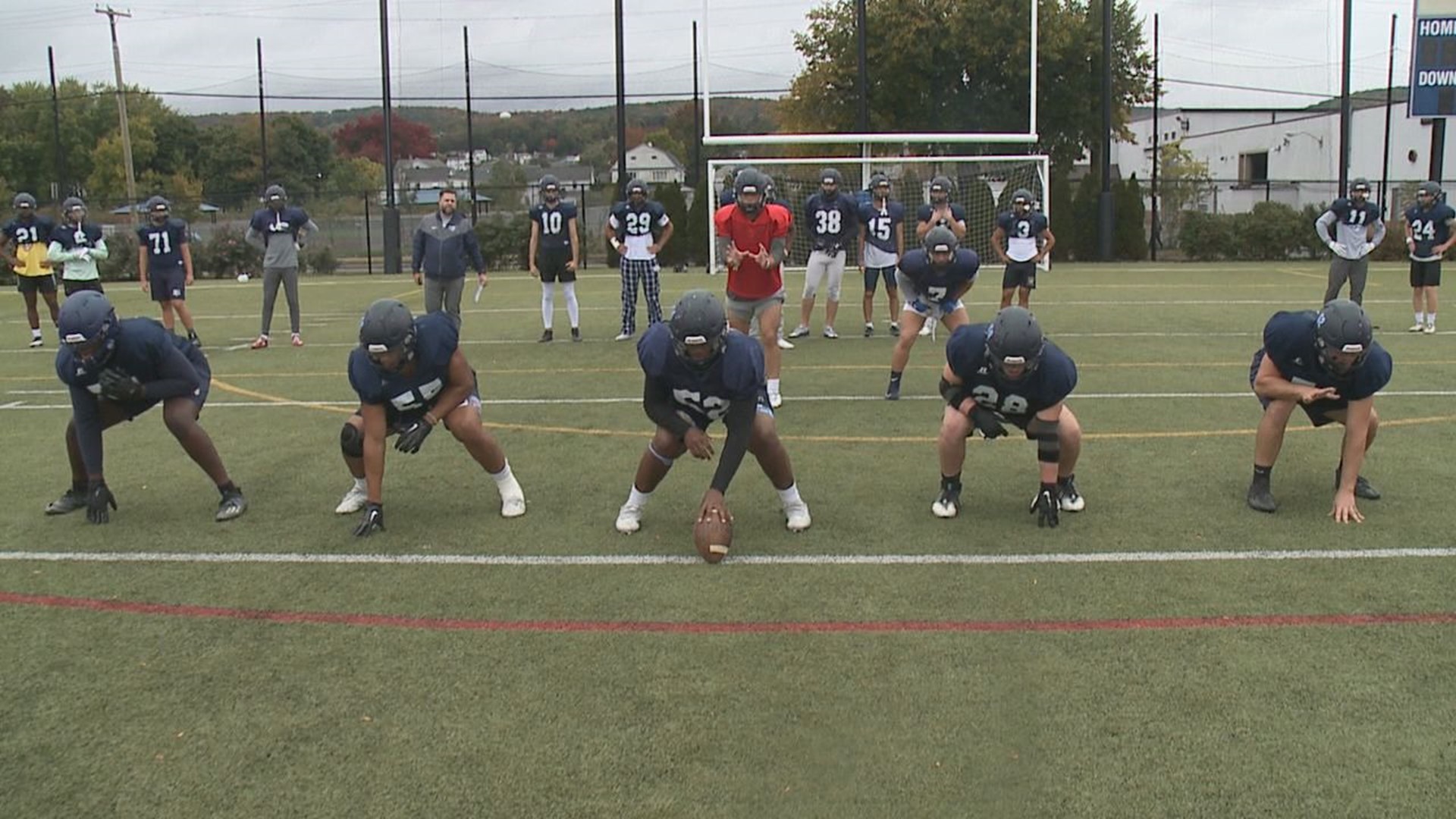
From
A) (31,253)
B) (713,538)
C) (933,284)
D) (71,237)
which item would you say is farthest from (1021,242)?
(31,253)

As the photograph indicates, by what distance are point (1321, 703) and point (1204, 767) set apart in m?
0.69

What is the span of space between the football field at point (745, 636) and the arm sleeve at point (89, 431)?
14.1 inches

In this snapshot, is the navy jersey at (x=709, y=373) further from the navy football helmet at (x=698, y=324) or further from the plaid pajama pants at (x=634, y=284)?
the plaid pajama pants at (x=634, y=284)

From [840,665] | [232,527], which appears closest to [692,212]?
[232,527]

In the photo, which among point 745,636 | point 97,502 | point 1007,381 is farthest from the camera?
point 97,502

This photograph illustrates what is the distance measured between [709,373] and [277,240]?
961 cm

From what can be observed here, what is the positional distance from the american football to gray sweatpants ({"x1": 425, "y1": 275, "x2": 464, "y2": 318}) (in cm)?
748

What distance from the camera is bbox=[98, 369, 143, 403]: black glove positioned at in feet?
19.3

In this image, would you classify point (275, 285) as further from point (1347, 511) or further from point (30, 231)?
point (1347, 511)

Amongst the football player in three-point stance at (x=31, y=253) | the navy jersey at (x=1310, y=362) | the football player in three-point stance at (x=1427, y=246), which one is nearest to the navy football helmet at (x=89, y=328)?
the navy jersey at (x=1310, y=362)

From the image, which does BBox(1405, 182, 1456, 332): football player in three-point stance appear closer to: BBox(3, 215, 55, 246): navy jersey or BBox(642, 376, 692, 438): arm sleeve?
BBox(642, 376, 692, 438): arm sleeve

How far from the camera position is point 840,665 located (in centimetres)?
421

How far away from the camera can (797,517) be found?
5.91m

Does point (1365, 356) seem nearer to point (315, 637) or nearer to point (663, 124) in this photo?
point (315, 637)
